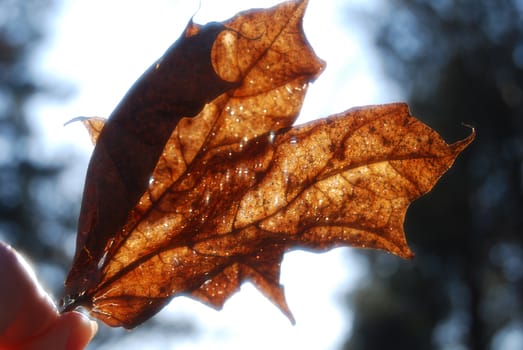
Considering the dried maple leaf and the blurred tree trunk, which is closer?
the dried maple leaf

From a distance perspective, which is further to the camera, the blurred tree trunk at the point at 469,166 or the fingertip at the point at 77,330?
the blurred tree trunk at the point at 469,166

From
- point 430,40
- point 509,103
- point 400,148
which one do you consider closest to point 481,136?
point 509,103

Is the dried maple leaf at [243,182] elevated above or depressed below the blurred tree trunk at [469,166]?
above

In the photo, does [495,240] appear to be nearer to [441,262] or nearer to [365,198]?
[441,262]

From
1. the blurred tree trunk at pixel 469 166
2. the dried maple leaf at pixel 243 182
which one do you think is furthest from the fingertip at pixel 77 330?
the blurred tree trunk at pixel 469 166

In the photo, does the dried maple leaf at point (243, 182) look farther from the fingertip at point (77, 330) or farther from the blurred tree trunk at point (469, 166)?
the blurred tree trunk at point (469, 166)

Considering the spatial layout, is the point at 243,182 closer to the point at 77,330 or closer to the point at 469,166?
the point at 77,330

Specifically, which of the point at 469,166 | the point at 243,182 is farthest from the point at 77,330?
the point at 469,166

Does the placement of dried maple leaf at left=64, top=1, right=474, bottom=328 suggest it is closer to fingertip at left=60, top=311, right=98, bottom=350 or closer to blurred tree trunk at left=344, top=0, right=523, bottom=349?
fingertip at left=60, top=311, right=98, bottom=350

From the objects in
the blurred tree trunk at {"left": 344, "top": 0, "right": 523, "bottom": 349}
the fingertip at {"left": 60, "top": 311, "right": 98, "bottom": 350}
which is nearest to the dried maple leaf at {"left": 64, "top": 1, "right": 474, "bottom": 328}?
the fingertip at {"left": 60, "top": 311, "right": 98, "bottom": 350}
